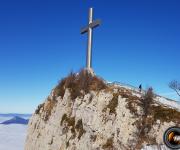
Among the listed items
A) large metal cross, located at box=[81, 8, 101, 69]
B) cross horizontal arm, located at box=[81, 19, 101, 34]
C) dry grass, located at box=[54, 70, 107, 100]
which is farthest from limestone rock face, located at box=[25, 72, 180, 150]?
cross horizontal arm, located at box=[81, 19, 101, 34]

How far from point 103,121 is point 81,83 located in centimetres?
811

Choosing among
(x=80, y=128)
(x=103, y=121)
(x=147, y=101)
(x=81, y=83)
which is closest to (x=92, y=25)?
(x=81, y=83)

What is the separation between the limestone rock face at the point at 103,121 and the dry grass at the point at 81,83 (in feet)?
1.68

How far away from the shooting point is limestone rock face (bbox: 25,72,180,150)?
32.5m

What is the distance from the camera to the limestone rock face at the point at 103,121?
32531mm

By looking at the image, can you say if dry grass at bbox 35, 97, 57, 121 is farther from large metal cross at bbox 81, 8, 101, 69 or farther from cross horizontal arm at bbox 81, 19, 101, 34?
cross horizontal arm at bbox 81, 19, 101, 34

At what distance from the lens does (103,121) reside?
120 ft

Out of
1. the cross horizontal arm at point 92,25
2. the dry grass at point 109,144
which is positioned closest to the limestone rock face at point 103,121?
the dry grass at point 109,144

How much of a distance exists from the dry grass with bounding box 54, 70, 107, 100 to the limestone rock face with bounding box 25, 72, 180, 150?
20.1 inches

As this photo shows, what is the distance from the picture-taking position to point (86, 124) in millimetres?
38625

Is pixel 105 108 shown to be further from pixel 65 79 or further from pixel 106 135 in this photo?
pixel 65 79

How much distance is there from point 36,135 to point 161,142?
76.0 ft

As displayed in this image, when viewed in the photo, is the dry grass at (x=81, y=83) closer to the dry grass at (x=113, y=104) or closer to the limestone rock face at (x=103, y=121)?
the limestone rock face at (x=103, y=121)

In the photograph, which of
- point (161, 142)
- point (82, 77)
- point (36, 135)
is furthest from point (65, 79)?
point (161, 142)
